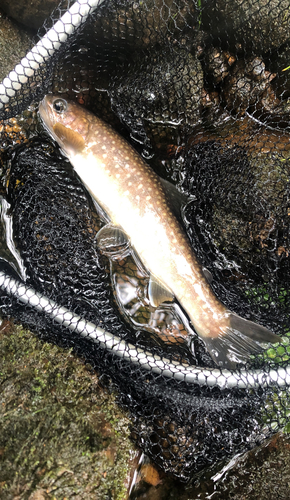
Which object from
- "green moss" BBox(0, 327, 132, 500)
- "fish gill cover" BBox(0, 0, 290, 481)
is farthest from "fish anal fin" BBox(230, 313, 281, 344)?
"green moss" BBox(0, 327, 132, 500)

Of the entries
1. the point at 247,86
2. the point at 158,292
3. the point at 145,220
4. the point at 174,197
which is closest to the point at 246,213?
the point at 174,197

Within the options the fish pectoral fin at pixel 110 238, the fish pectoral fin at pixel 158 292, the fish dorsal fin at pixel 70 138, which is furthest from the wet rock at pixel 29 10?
the fish pectoral fin at pixel 158 292

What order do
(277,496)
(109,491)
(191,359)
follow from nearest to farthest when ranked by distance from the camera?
(109,491)
(277,496)
(191,359)

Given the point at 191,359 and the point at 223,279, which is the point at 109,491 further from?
the point at 223,279

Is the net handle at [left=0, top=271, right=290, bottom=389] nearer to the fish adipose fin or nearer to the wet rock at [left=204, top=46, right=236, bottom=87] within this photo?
the fish adipose fin

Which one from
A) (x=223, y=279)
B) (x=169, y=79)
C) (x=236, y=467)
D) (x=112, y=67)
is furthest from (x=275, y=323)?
(x=112, y=67)

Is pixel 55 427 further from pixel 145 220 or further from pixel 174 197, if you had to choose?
pixel 174 197
